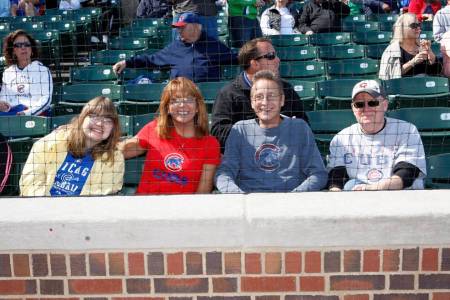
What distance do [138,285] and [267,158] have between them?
1622 mm

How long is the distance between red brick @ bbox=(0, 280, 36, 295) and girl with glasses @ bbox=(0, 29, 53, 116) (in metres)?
4.09

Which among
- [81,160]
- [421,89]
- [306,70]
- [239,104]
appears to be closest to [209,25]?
[306,70]

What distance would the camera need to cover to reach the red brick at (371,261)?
233cm

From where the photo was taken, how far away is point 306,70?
25.1 ft

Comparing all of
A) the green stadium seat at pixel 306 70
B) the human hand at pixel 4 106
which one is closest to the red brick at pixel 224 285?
the human hand at pixel 4 106

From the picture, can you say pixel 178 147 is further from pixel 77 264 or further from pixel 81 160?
pixel 77 264

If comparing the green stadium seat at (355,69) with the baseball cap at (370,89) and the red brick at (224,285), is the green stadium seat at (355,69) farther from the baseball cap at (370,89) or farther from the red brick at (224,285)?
the red brick at (224,285)

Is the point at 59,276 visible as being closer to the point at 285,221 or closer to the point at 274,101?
the point at 285,221

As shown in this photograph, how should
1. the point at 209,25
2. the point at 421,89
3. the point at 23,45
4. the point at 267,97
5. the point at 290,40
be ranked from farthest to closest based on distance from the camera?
the point at 290,40 < the point at 209,25 < the point at 23,45 < the point at 421,89 < the point at 267,97

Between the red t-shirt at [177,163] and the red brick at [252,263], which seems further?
the red t-shirt at [177,163]

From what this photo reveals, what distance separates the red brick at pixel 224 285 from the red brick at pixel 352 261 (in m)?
0.38

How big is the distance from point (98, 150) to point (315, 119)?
6.45 ft

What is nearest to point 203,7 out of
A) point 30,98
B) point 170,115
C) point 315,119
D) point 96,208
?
point 30,98

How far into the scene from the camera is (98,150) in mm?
3934
